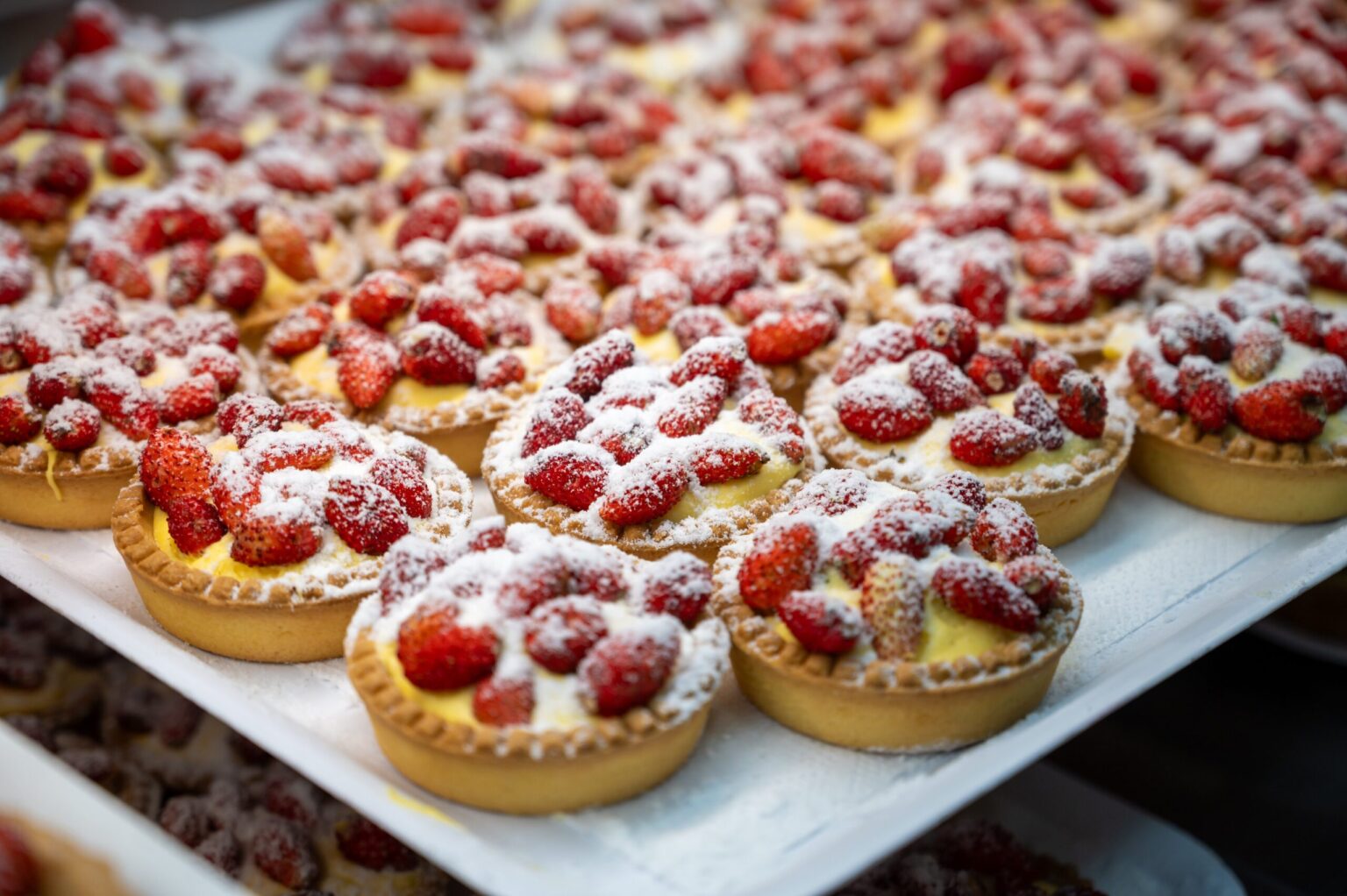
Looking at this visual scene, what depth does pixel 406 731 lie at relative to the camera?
2006 mm

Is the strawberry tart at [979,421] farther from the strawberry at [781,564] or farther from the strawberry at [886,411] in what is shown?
the strawberry at [781,564]

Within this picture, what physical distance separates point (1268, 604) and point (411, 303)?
6.53 feet

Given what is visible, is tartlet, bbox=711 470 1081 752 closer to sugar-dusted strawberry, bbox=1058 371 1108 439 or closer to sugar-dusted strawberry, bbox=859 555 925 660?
sugar-dusted strawberry, bbox=859 555 925 660

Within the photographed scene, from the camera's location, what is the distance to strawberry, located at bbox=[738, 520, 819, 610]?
219 centimetres

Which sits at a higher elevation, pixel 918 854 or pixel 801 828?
pixel 801 828

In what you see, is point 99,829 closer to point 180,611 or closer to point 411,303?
point 180,611

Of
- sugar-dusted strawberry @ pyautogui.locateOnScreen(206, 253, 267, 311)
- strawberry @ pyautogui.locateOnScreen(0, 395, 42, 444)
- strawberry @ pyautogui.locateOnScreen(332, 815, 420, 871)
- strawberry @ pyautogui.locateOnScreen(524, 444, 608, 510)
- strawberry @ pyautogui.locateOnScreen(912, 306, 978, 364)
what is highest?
strawberry @ pyautogui.locateOnScreen(912, 306, 978, 364)

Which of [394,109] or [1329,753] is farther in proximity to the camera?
Answer: [394,109]

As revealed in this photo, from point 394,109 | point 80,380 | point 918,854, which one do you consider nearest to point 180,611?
point 80,380

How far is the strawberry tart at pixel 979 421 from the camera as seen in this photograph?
2668 mm

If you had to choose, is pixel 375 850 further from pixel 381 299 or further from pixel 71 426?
pixel 381 299

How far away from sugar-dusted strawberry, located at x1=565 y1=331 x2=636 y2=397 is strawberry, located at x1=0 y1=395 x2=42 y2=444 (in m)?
1.14

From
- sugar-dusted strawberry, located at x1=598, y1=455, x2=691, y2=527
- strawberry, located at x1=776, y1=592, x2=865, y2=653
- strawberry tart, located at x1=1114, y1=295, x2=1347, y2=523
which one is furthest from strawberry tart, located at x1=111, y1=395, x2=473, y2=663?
strawberry tart, located at x1=1114, y1=295, x2=1347, y2=523

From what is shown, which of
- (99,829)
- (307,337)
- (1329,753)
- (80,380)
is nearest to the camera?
(99,829)
